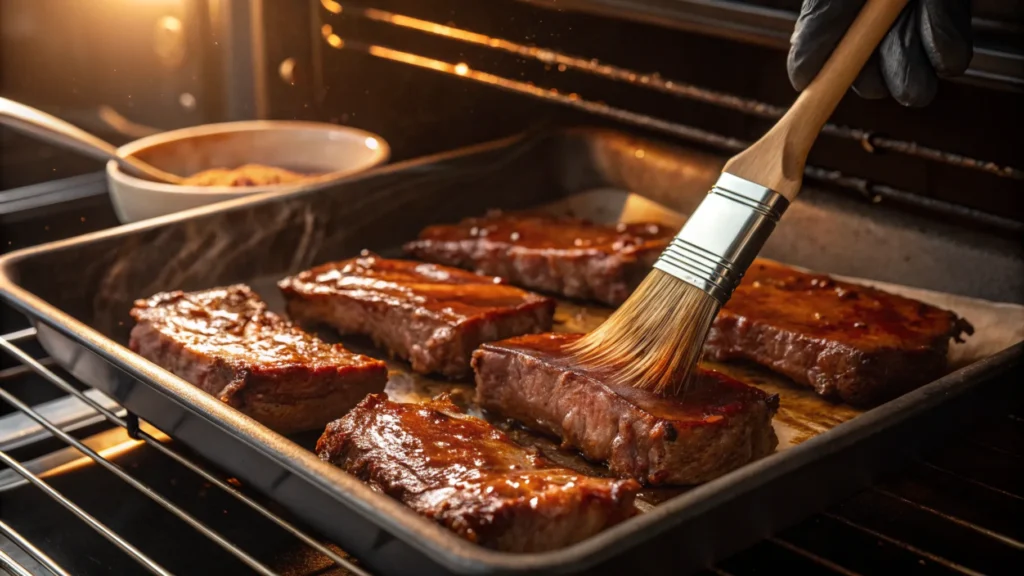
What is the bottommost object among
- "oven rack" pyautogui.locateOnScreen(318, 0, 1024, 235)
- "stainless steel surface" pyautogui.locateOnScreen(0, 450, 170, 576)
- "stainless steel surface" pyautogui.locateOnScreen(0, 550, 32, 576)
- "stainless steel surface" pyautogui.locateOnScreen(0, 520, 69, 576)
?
"stainless steel surface" pyautogui.locateOnScreen(0, 550, 32, 576)

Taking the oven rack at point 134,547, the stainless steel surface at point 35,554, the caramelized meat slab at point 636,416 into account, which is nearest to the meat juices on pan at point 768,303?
the caramelized meat slab at point 636,416

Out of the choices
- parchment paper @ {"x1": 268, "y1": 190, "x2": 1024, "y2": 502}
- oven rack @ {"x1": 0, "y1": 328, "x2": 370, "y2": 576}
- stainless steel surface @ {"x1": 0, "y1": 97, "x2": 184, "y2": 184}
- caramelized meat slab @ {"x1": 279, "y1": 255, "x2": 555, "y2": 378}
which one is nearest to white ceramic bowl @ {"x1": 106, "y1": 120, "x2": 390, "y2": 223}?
stainless steel surface @ {"x1": 0, "y1": 97, "x2": 184, "y2": 184}

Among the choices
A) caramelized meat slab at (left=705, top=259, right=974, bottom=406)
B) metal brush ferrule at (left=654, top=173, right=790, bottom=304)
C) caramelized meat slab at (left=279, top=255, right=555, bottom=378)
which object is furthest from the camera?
caramelized meat slab at (left=279, top=255, right=555, bottom=378)

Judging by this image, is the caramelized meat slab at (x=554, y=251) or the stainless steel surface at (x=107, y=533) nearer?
the stainless steel surface at (x=107, y=533)

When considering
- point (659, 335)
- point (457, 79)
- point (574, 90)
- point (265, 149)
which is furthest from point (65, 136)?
point (659, 335)

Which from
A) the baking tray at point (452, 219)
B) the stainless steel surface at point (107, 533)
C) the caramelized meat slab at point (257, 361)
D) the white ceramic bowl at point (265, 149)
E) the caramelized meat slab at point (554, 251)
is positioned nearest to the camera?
the baking tray at point (452, 219)

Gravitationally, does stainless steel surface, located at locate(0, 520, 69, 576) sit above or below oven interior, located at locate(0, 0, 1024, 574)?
below

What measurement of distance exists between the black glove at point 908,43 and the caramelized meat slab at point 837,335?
1.68 ft

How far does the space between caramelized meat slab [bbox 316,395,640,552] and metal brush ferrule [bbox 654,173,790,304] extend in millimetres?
433

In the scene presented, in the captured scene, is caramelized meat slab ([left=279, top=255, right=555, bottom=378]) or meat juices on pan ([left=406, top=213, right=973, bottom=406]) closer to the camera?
meat juices on pan ([left=406, top=213, right=973, bottom=406])

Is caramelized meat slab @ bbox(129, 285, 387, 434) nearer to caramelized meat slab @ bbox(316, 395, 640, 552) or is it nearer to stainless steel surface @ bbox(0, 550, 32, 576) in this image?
caramelized meat slab @ bbox(316, 395, 640, 552)

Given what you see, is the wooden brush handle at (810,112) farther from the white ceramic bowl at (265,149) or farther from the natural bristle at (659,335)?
the white ceramic bowl at (265,149)

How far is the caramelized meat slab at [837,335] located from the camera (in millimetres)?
2307

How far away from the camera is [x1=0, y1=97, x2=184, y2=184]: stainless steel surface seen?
2.85 meters
